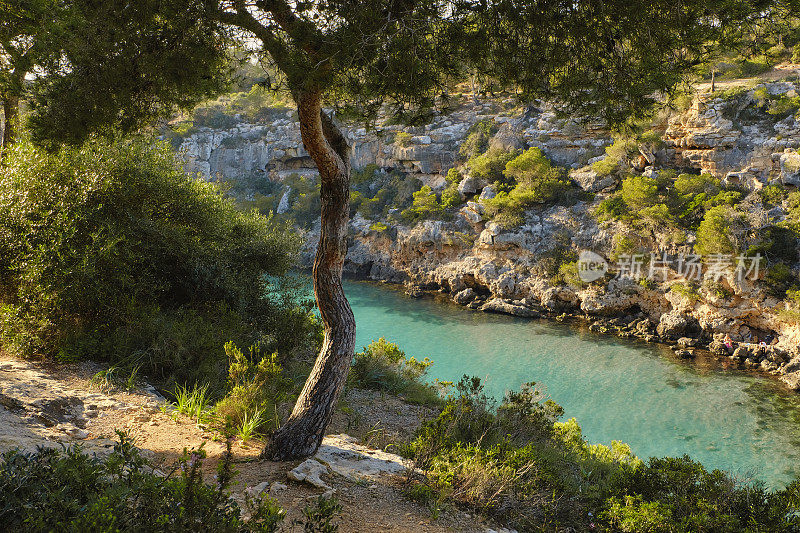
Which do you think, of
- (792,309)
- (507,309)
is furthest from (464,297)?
(792,309)

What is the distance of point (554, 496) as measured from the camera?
3443mm

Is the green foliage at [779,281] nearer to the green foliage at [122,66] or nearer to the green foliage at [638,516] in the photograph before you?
the green foliage at [638,516]

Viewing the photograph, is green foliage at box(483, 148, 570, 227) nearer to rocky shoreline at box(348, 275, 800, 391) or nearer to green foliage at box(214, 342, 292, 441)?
rocky shoreline at box(348, 275, 800, 391)

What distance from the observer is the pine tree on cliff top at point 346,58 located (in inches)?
132

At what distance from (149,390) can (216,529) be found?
3826 mm

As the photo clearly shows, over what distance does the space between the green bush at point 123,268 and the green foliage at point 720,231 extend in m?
13.6

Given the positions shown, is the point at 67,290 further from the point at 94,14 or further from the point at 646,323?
the point at 646,323

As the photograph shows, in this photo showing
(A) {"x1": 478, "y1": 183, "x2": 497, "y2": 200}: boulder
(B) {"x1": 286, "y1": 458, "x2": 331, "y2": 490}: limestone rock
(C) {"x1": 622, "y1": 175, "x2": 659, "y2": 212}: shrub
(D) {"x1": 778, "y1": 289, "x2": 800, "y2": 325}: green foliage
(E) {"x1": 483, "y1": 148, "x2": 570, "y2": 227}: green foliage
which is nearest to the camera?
(B) {"x1": 286, "y1": 458, "x2": 331, "y2": 490}: limestone rock

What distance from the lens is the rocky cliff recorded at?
14719 mm

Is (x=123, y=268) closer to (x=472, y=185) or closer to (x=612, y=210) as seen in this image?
(x=612, y=210)

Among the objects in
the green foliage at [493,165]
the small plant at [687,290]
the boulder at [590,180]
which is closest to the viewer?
the small plant at [687,290]

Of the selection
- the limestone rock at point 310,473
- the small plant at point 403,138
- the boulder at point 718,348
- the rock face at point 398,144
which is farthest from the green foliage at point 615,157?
the limestone rock at point 310,473

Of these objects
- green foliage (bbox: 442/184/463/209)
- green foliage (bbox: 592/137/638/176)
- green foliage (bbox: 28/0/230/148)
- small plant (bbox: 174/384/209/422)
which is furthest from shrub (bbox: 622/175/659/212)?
small plant (bbox: 174/384/209/422)

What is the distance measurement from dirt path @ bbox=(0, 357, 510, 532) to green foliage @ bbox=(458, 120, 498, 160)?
22478 millimetres
